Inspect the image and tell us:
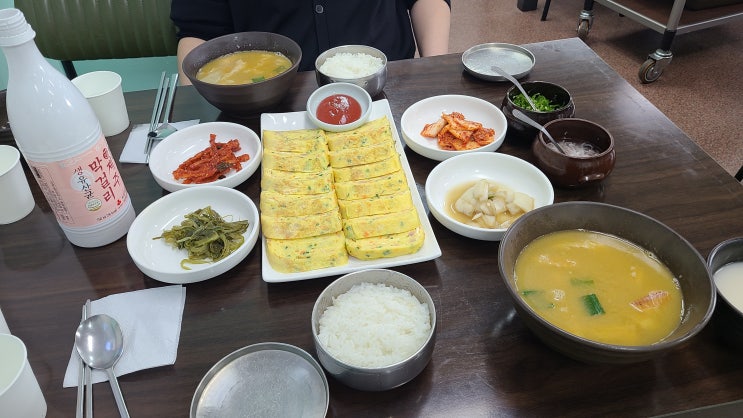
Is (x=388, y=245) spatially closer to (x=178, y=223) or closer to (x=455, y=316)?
(x=455, y=316)

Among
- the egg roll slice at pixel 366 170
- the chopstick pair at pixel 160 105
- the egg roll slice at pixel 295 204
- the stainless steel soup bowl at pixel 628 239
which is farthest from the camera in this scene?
the chopstick pair at pixel 160 105

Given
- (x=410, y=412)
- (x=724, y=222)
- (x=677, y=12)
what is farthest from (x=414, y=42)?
(x=677, y=12)

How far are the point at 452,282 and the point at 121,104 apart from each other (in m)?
1.38

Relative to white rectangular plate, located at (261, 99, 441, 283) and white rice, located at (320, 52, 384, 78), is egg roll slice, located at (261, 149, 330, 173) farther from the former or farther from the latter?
white rice, located at (320, 52, 384, 78)

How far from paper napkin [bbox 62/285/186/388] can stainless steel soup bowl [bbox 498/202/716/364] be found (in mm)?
786

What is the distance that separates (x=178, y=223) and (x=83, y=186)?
0.96 feet

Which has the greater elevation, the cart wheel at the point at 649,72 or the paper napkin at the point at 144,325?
the paper napkin at the point at 144,325

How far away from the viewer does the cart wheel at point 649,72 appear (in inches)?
157

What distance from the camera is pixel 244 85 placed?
1.79 meters

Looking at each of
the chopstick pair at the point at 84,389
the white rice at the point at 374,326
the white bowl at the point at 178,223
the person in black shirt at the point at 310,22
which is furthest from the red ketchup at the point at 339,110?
the chopstick pair at the point at 84,389

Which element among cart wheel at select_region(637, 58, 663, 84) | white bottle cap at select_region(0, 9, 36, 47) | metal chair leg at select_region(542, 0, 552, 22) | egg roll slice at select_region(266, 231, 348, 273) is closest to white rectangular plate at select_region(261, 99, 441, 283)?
egg roll slice at select_region(266, 231, 348, 273)

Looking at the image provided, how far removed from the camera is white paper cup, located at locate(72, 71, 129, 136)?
1.80m

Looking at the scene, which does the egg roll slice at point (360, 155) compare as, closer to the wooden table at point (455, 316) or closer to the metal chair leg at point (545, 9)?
the wooden table at point (455, 316)

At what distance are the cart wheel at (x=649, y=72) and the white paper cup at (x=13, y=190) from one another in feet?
13.6
